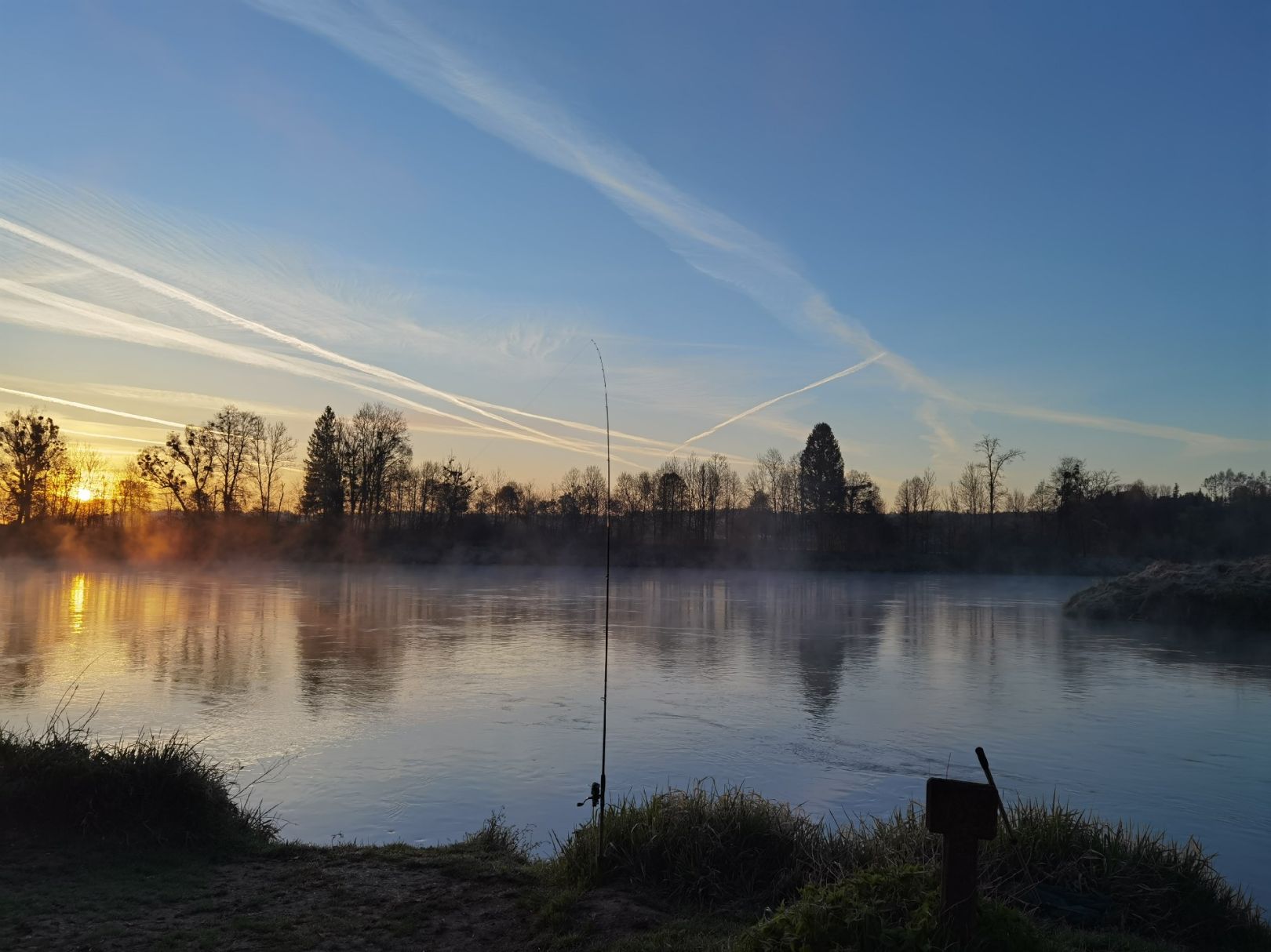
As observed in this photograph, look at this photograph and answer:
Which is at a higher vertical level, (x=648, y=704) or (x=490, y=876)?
(x=490, y=876)

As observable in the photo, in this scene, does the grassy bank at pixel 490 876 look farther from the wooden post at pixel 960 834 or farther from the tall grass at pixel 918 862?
the wooden post at pixel 960 834

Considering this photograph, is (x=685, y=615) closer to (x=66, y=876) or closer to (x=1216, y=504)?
(x=66, y=876)

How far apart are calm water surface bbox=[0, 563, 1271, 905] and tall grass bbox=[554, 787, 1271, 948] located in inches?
60.2

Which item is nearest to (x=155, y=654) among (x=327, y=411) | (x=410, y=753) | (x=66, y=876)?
(x=410, y=753)

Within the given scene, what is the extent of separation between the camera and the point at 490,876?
19.2ft

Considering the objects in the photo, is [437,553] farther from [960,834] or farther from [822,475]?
[960,834]

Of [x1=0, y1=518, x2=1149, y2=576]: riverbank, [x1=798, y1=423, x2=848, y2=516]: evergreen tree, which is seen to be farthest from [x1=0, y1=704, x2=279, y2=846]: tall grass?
[x1=798, y1=423, x2=848, y2=516]: evergreen tree

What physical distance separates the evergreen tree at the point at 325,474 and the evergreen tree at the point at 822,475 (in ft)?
123

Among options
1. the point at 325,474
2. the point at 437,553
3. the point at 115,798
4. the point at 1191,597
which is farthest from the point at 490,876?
the point at 325,474

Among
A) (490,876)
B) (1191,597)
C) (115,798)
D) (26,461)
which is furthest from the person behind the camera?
(26,461)

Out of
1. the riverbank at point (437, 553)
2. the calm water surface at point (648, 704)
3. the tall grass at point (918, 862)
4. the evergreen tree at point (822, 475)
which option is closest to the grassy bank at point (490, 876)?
the tall grass at point (918, 862)

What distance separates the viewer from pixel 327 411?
2685 inches

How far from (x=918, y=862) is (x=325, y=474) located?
219 ft

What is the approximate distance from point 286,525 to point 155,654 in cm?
4893
